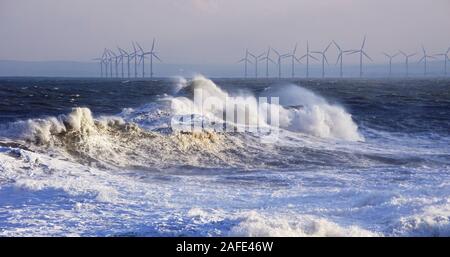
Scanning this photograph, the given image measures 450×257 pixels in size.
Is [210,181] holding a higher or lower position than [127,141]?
lower

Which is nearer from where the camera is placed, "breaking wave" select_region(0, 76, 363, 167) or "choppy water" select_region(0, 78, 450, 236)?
"choppy water" select_region(0, 78, 450, 236)

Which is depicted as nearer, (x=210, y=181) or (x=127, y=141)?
(x=210, y=181)

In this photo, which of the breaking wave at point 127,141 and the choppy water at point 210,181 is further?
the breaking wave at point 127,141
